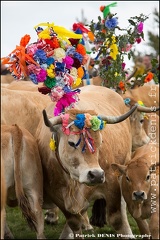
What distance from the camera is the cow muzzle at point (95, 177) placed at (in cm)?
568

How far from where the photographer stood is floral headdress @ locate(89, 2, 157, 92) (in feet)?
28.3

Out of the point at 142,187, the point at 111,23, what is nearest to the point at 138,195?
the point at 142,187

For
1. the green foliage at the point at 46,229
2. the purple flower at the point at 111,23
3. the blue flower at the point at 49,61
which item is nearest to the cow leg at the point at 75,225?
the green foliage at the point at 46,229

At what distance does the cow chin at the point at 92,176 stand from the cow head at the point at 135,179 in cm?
99

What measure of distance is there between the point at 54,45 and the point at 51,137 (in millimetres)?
937

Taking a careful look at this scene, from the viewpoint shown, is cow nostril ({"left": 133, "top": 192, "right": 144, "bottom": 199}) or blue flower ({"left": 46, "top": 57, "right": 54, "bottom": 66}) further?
cow nostril ({"left": 133, "top": 192, "right": 144, "bottom": 199})

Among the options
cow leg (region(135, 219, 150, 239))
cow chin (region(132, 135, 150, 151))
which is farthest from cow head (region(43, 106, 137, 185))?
cow chin (region(132, 135, 150, 151))

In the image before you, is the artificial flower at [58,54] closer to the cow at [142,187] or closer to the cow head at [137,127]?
the cow at [142,187]

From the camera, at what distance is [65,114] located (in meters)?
6.23

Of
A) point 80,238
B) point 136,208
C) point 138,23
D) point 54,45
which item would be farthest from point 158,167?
point 138,23

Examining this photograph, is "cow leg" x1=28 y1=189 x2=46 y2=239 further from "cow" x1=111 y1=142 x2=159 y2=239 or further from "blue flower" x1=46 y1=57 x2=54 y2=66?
"blue flower" x1=46 y1=57 x2=54 y2=66

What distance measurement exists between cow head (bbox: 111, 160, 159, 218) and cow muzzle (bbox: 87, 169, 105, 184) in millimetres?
1040

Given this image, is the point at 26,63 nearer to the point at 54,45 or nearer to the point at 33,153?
the point at 54,45

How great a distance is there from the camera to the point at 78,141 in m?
6.04
